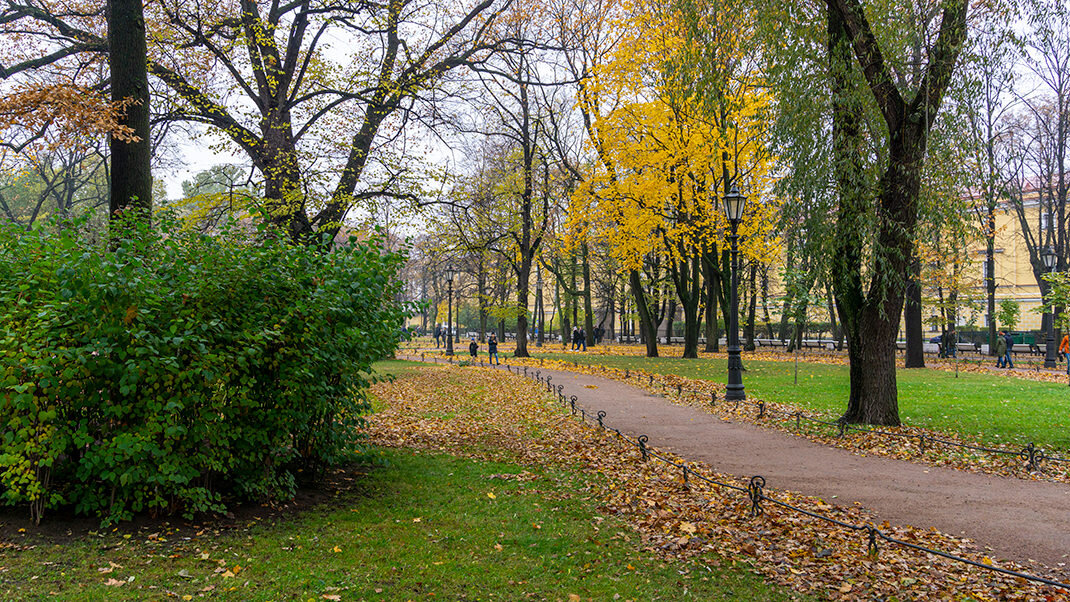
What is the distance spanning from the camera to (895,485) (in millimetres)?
6969

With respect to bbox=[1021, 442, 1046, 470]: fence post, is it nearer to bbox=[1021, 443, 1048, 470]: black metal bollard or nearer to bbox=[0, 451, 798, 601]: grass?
bbox=[1021, 443, 1048, 470]: black metal bollard

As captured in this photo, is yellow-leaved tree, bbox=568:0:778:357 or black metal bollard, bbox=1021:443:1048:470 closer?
black metal bollard, bbox=1021:443:1048:470

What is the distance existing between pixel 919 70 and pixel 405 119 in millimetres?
9793

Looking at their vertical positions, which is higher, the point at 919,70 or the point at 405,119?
the point at 405,119

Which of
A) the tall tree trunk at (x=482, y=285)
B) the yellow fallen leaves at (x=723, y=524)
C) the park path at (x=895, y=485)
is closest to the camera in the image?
the yellow fallen leaves at (x=723, y=524)

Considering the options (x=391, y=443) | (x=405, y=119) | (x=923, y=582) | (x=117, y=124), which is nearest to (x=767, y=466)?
(x=923, y=582)

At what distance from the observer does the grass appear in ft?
12.8

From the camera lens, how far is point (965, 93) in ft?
29.2

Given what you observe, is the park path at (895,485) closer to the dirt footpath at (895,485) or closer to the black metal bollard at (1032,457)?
the dirt footpath at (895,485)

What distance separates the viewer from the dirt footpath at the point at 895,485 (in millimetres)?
5434

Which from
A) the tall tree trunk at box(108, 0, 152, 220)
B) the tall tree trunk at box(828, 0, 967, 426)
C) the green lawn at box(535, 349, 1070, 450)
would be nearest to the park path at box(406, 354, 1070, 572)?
the tall tree trunk at box(828, 0, 967, 426)

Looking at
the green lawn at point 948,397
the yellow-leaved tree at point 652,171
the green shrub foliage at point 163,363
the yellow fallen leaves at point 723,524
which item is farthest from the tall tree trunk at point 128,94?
the yellow-leaved tree at point 652,171

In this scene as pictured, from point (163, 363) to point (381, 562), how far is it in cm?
202

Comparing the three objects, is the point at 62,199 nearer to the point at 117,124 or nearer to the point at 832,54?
the point at 117,124
